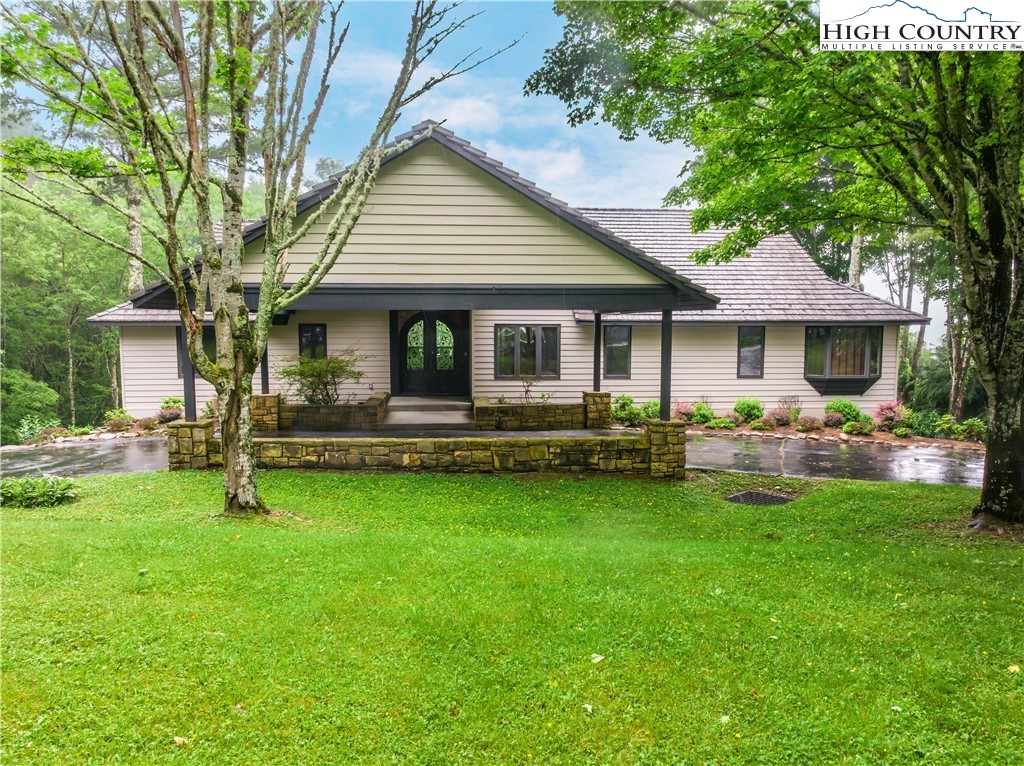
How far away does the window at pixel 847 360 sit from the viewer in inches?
627

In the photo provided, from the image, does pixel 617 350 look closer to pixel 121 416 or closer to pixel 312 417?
pixel 312 417

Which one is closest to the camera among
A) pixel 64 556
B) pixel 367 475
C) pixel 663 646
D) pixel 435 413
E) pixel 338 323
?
pixel 663 646

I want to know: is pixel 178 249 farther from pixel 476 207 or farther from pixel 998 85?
pixel 998 85

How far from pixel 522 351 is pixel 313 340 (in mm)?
5815

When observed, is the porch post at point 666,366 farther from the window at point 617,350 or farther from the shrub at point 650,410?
the window at point 617,350

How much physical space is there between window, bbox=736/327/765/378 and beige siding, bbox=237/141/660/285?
7964mm

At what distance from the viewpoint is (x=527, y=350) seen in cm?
1567

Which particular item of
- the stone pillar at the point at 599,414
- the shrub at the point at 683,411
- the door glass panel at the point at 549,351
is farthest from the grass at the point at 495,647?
the door glass panel at the point at 549,351

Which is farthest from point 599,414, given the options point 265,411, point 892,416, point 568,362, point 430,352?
point 892,416

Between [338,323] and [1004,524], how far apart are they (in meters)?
13.9

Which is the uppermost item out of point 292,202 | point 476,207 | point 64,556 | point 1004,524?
point 476,207

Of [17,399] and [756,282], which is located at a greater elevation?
[756,282]

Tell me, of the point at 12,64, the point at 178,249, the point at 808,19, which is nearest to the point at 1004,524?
the point at 808,19

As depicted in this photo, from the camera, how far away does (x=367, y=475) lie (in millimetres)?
8625
